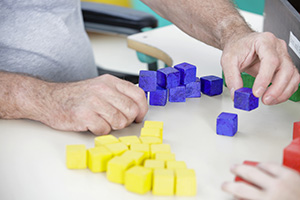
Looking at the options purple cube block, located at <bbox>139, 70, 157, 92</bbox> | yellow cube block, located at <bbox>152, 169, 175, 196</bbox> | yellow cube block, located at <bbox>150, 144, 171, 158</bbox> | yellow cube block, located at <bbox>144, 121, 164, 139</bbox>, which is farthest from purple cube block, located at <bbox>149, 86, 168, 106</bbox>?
yellow cube block, located at <bbox>152, 169, 175, 196</bbox>

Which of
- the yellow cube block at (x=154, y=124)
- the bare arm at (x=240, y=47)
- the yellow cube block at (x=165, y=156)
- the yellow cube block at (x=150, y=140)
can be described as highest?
the bare arm at (x=240, y=47)

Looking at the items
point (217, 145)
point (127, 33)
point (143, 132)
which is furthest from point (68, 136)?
point (127, 33)

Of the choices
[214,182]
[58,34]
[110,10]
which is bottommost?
[214,182]

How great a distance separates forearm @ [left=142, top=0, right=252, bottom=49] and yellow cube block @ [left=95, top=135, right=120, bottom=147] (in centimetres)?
45

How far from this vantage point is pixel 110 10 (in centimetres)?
178

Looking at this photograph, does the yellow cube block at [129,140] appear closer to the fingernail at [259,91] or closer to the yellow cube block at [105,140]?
the yellow cube block at [105,140]

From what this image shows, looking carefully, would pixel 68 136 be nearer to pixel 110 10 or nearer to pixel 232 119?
pixel 232 119

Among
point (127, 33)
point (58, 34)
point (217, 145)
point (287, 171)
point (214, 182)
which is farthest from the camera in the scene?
point (127, 33)

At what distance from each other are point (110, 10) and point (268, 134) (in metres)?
1.02

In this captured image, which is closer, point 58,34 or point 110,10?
point 58,34

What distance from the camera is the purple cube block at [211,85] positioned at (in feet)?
3.65

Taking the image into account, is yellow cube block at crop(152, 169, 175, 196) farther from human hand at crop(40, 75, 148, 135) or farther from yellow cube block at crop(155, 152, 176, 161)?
human hand at crop(40, 75, 148, 135)

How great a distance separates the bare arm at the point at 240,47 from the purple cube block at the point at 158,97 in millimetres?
152

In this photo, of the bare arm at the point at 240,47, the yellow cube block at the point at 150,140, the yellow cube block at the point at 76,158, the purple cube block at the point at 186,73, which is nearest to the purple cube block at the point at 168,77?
the purple cube block at the point at 186,73
